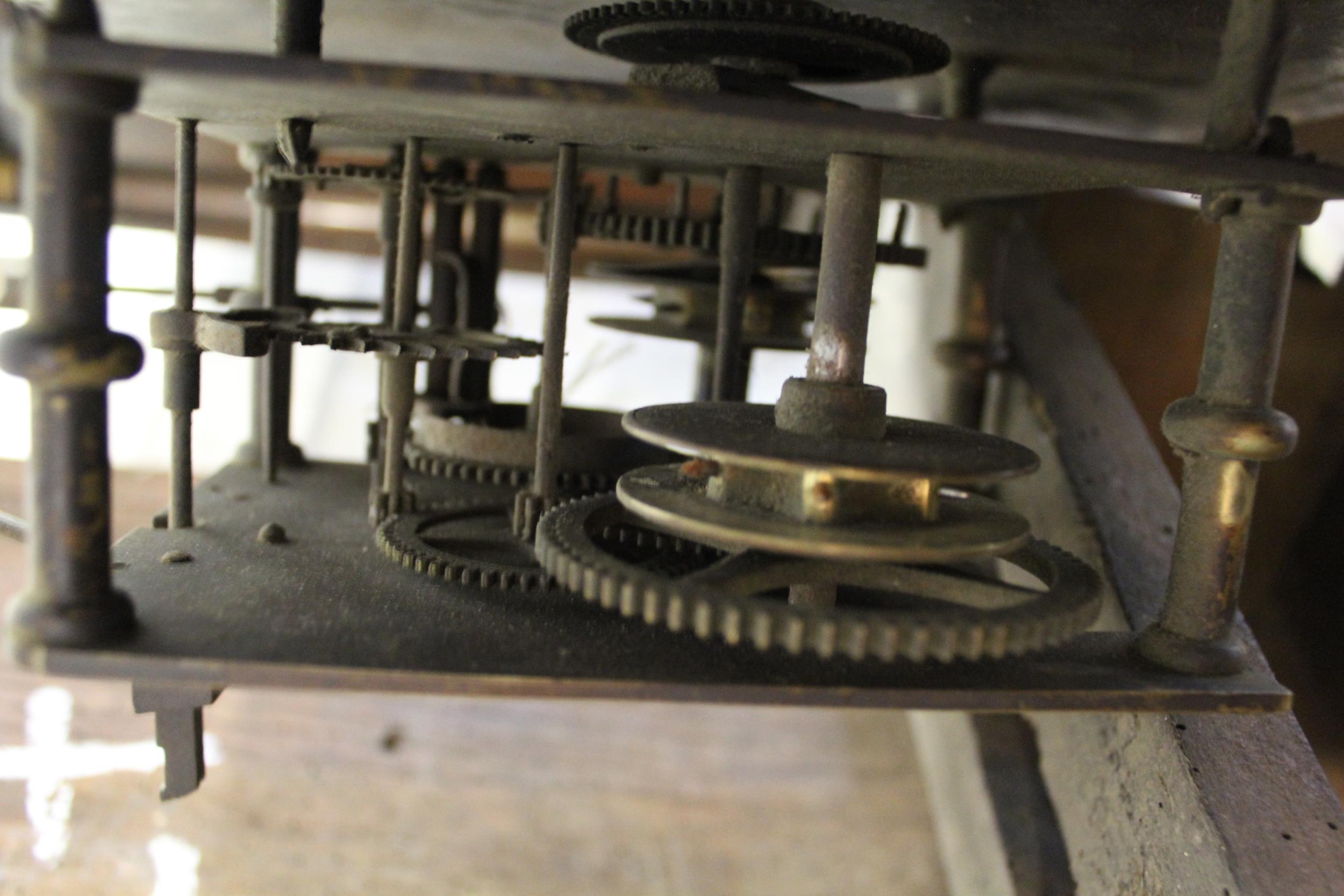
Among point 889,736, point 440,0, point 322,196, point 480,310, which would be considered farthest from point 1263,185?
point 322,196

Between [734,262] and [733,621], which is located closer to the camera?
[733,621]

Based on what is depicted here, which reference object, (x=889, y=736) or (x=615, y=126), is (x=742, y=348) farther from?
(x=889, y=736)

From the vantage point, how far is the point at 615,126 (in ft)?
3.20

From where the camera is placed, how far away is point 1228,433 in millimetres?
1064

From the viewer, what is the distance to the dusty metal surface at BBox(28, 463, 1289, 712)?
98cm

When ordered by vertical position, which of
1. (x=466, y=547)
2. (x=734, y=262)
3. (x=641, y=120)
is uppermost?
(x=641, y=120)

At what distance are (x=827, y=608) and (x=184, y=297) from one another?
801 mm

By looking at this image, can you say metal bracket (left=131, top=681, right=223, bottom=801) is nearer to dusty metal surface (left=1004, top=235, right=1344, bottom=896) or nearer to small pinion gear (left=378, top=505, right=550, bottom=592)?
small pinion gear (left=378, top=505, right=550, bottom=592)

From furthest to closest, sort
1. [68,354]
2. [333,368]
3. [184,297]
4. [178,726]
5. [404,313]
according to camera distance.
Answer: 1. [333,368]
2. [404,313]
3. [184,297]
4. [178,726]
5. [68,354]

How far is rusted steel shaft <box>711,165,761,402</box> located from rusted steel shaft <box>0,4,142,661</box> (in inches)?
31.6

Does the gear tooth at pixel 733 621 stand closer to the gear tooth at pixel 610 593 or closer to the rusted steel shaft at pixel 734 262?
the gear tooth at pixel 610 593

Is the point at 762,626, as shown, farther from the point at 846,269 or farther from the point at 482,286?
the point at 482,286

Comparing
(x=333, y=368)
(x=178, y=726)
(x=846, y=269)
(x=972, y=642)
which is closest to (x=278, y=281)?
(x=178, y=726)

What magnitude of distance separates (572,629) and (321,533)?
49cm
